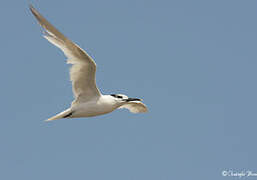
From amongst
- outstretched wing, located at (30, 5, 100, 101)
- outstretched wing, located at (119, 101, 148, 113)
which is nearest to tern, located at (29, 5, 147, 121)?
outstretched wing, located at (30, 5, 100, 101)

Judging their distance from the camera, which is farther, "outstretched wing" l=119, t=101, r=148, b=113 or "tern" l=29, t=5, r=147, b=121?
"outstretched wing" l=119, t=101, r=148, b=113

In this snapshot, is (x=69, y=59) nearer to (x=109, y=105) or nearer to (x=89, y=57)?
(x=89, y=57)

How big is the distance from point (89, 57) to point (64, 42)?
0.84 metres

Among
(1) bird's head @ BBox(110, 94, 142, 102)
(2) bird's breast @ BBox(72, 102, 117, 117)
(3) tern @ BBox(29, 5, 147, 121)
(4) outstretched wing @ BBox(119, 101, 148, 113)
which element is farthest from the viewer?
(4) outstretched wing @ BBox(119, 101, 148, 113)

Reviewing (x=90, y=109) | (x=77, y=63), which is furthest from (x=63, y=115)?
(x=77, y=63)

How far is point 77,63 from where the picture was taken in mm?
12938

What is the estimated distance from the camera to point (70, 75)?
524 inches

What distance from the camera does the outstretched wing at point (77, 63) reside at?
39.6 ft

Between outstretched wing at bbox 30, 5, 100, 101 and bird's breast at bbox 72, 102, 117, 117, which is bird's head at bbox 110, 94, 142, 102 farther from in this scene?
outstretched wing at bbox 30, 5, 100, 101

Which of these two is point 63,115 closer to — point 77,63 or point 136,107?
point 77,63

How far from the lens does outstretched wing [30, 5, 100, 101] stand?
12.1 metres

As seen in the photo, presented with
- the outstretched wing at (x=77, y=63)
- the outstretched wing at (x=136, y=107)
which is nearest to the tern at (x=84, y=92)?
the outstretched wing at (x=77, y=63)

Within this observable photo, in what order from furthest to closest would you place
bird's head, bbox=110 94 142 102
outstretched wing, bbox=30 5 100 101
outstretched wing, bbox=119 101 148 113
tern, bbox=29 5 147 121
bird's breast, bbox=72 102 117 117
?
outstretched wing, bbox=119 101 148 113 < bird's head, bbox=110 94 142 102 < bird's breast, bbox=72 102 117 117 < tern, bbox=29 5 147 121 < outstretched wing, bbox=30 5 100 101

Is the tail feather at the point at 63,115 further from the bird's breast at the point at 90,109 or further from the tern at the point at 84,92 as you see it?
the bird's breast at the point at 90,109
